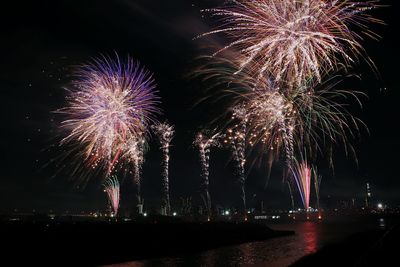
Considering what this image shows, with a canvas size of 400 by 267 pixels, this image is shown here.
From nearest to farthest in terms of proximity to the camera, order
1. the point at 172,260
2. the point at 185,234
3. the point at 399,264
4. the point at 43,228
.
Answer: the point at 399,264 → the point at 172,260 → the point at 43,228 → the point at 185,234

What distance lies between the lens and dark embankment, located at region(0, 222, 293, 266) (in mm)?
30406

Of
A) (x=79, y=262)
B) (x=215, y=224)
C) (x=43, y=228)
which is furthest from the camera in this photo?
(x=215, y=224)

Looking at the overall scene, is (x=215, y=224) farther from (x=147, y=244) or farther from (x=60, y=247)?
(x=60, y=247)

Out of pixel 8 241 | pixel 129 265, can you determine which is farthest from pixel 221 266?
pixel 8 241

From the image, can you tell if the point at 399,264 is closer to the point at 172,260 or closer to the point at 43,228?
the point at 172,260

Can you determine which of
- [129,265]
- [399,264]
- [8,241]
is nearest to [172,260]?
[129,265]

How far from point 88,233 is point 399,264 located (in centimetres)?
2590

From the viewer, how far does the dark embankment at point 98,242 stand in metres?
30.4

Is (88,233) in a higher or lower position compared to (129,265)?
higher

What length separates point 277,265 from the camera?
2980cm

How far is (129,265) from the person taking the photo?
2989cm

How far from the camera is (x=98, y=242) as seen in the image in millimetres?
35219

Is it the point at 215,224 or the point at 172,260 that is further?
the point at 215,224

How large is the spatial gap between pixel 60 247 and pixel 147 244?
29.3 ft
